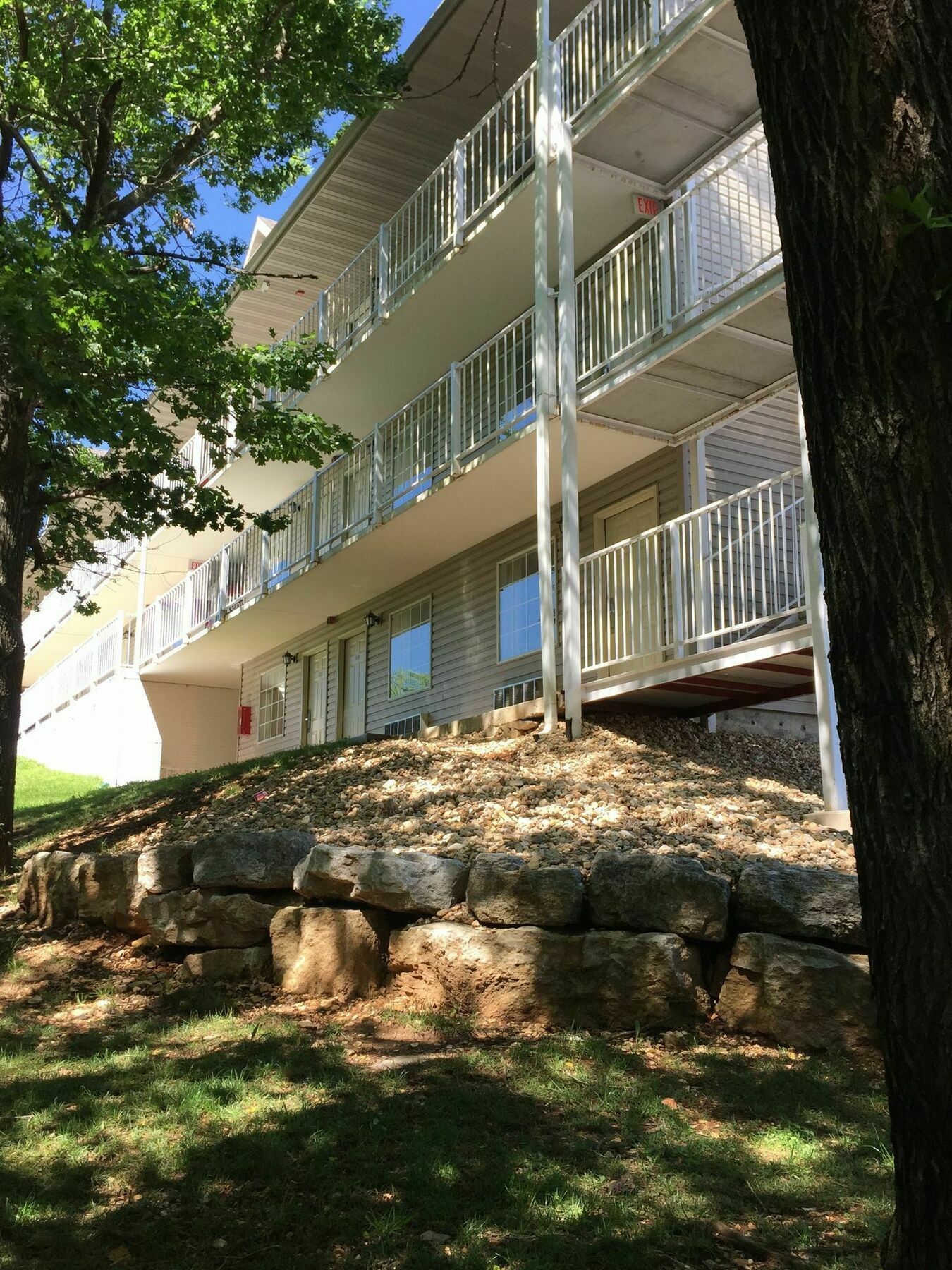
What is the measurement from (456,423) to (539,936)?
25.5 feet

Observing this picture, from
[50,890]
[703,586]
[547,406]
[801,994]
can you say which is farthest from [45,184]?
[801,994]

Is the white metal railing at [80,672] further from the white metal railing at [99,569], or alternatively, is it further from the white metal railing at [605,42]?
the white metal railing at [605,42]

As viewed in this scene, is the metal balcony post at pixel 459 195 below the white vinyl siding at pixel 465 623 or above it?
above

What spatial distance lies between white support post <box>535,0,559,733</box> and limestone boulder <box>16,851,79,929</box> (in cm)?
413

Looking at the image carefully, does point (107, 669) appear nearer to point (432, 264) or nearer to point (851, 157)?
point (432, 264)

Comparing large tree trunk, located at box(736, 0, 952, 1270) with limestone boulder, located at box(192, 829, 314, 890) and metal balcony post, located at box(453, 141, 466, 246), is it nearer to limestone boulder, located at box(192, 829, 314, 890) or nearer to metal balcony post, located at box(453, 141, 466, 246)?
limestone boulder, located at box(192, 829, 314, 890)

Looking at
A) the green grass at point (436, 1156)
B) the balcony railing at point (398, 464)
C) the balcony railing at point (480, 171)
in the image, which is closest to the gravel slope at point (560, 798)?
the green grass at point (436, 1156)

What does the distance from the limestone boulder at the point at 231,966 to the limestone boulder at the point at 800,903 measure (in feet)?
9.19

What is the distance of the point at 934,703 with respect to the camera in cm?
220

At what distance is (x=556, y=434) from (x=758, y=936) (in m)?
6.90

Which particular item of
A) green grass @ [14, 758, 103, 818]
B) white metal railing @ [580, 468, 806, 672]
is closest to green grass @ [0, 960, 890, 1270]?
white metal railing @ [580, 468, 806, 672]

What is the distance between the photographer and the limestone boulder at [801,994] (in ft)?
16.3

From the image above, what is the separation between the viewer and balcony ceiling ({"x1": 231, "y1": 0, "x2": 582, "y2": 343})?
1312 centimetres

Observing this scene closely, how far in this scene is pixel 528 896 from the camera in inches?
224
